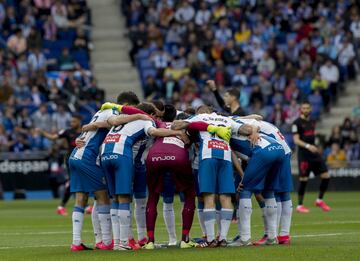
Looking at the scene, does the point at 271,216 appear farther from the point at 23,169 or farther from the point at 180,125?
the point at 23,169

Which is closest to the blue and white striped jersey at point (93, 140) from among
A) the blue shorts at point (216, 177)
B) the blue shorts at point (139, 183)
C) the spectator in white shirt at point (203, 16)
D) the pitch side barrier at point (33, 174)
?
the blue shorts at point (139, 183)

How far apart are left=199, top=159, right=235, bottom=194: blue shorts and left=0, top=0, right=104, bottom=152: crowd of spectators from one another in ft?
70.9

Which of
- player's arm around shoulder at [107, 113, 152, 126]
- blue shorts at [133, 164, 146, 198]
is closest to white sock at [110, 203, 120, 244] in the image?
blue shorts at [133, 164, 146, 198]

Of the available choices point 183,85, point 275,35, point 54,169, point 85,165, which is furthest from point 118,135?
point 275,35

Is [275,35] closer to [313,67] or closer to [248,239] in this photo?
[313,67]

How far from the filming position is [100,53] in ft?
154

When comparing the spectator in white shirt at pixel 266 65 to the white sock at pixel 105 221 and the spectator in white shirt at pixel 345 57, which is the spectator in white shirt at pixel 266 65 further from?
the white sock at pixel 105 221

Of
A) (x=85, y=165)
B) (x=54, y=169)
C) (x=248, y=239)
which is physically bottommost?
(x=54, y=169)

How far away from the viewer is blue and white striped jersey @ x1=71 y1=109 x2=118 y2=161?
59.5 feet

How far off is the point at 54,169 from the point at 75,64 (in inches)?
239

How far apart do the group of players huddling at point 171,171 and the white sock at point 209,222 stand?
14 millimetres

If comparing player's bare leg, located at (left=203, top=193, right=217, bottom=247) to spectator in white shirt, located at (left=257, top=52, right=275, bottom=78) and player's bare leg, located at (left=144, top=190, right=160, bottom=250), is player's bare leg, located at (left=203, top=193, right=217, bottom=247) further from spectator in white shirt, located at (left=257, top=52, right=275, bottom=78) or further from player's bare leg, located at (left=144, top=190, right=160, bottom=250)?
spectator in white shirt, located at (left=257, top=52, right=275, bottom=78)

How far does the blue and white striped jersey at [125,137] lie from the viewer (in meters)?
17.6

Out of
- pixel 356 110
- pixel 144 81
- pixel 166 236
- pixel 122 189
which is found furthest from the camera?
pixel 144 81
